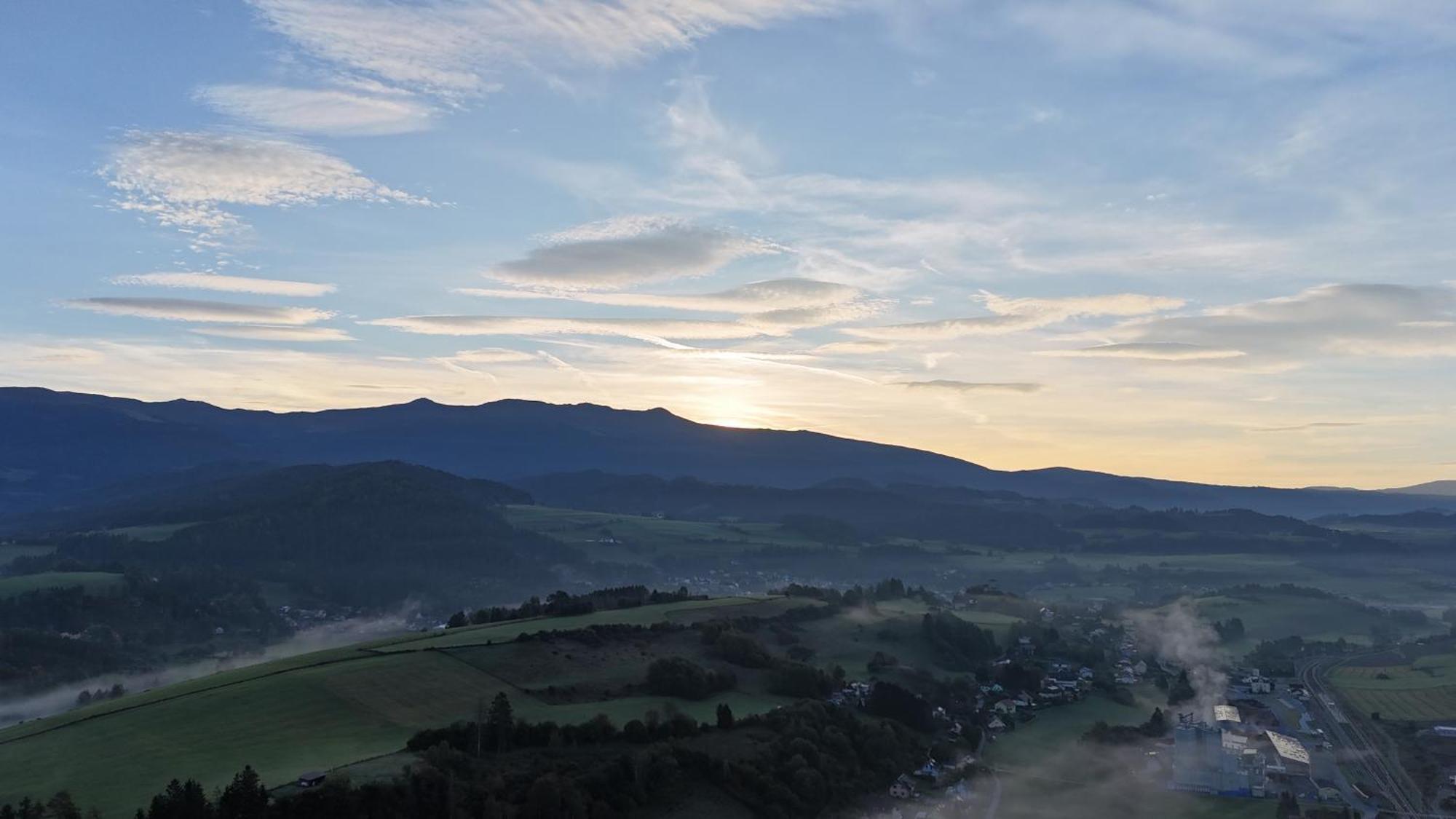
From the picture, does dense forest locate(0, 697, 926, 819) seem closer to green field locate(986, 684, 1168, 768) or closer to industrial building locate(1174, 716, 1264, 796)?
green field locate(986, 684, 1168, 768)

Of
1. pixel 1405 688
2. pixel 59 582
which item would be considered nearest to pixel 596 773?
pixel 1405 688

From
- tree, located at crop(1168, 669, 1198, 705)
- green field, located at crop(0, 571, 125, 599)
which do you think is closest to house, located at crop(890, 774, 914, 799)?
tree, located at crop(1168, 669, 1198, 705)

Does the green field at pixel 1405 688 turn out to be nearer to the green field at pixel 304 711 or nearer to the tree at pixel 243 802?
the green field at pixel 304 711

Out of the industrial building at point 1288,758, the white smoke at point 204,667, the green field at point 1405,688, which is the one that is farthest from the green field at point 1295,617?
the white smoke at point 204,667

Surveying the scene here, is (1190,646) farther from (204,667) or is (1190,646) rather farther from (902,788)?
(204,667)

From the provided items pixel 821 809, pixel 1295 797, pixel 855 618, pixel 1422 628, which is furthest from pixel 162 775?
pixel 1422 628
